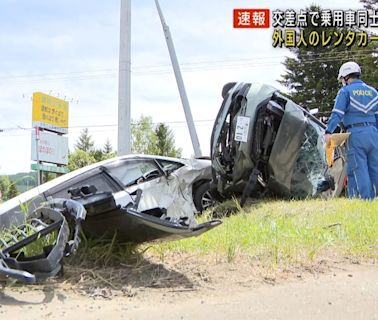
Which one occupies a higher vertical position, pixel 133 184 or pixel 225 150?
pixel 225 150

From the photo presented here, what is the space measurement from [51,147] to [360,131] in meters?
31.9

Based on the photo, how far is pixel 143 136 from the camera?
54906mm

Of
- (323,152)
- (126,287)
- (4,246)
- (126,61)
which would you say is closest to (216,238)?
(126,287)

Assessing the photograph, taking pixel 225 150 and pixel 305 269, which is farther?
pixel 225 150

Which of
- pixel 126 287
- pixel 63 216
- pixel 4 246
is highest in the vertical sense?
pixel 63 216

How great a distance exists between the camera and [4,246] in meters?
3.16

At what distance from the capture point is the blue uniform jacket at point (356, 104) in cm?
680

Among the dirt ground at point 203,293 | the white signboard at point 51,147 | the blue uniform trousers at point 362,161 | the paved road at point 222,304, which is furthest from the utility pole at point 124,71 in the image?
the white signboard at point 51,147

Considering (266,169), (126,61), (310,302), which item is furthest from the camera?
(126,61)

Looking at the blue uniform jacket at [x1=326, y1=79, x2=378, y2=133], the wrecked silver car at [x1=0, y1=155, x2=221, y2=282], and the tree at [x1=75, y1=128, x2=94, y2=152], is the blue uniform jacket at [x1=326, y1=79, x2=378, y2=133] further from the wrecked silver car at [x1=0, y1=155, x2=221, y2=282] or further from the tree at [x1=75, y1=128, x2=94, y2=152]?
the tree at [x1=75, y1=128, x2=94, y2=152]

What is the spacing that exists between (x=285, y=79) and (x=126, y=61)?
24003 millimetres

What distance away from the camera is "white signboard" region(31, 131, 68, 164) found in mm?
34531

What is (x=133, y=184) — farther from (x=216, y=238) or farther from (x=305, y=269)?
(x=305, y=269)

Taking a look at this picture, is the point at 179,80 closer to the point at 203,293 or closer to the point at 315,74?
the point at 315,74
